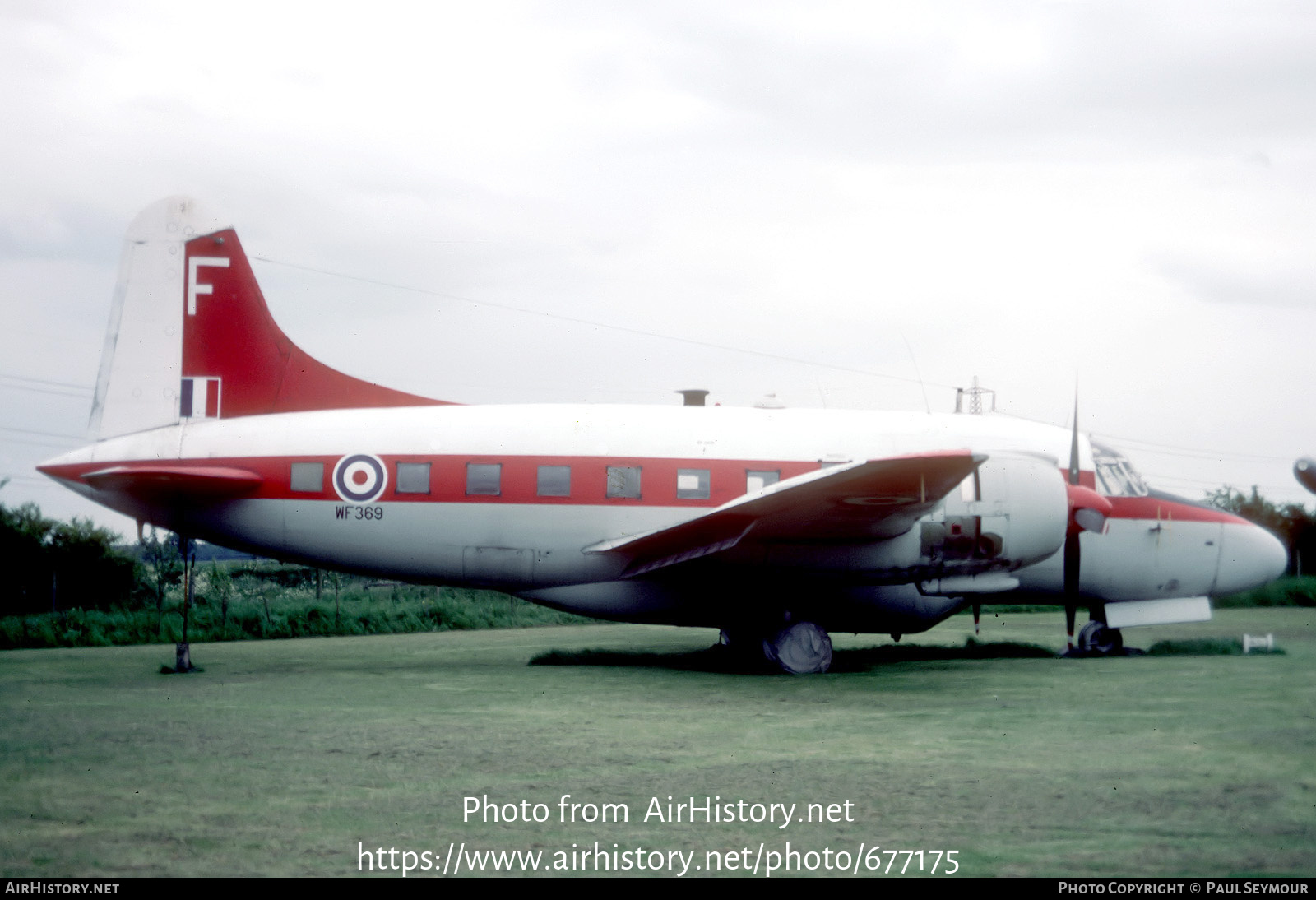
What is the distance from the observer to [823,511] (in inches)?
493

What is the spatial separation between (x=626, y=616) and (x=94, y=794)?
28.2 ft

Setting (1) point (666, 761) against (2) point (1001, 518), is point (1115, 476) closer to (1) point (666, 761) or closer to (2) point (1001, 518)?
(2) point (1001, 518)

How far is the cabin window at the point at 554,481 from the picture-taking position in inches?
555

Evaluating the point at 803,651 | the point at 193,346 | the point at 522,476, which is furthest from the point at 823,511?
the point at 193,346

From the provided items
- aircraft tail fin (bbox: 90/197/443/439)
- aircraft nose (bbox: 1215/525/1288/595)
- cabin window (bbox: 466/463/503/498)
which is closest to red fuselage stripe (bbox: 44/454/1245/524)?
A: cabin window (bbox: 466/463/503/498)

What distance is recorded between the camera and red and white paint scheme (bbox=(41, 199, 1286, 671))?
13.3 m

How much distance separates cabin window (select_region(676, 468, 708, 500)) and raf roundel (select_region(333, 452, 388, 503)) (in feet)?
12.1

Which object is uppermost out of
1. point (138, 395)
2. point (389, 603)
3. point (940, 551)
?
point (138, 395)

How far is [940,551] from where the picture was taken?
42.9 feet

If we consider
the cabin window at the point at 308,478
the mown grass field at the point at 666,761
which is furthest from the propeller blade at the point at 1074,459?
the cabin window at the point at 308,478

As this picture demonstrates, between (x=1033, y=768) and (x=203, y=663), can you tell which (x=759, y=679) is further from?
(x=203, y=663)

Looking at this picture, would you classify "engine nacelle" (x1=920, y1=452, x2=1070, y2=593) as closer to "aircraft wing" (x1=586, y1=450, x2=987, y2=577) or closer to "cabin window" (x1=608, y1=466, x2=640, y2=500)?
"aircraft wing" (x1=586, y1=450, x2=987, y2=577)

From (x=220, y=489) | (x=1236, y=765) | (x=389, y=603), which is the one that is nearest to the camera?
(x=1236, y=765)
